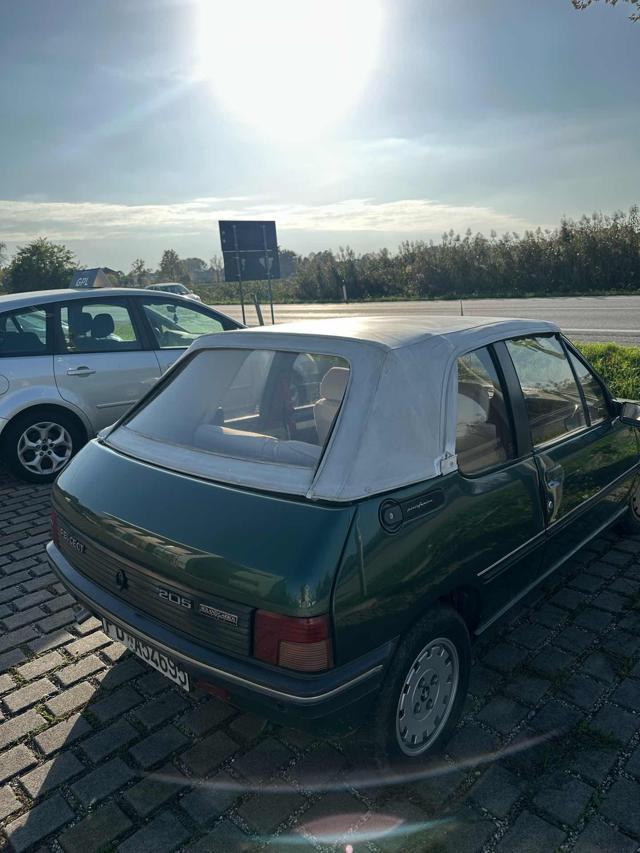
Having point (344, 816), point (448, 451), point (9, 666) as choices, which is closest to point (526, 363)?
point (448, 451)

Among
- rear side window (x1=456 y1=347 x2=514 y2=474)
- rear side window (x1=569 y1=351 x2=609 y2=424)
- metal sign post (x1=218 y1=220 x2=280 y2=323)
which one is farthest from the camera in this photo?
metal sign post (x1=218 y1=220 x2=280 y2=323)

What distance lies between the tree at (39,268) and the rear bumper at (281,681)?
36.5m

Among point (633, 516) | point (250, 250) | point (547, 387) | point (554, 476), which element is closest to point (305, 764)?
point (554, 476)

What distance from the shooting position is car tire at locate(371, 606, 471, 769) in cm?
233

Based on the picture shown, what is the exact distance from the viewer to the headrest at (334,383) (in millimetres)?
2623

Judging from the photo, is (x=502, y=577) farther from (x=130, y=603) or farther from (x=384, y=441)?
(x=130, y=603)

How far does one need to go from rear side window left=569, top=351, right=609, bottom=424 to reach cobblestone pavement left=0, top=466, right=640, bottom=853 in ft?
3.81

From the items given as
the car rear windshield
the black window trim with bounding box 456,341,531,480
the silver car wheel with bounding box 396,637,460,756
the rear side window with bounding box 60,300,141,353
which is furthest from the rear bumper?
the rear side window with bounding box 60,300,141,353

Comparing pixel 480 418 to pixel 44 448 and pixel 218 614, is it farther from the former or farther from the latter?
pixel 44 448

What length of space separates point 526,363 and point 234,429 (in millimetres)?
1527

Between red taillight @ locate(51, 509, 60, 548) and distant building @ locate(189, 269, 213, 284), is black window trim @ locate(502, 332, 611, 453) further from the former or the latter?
distant building @ locate(189, 269, 213, 284)

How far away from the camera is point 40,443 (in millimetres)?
6207

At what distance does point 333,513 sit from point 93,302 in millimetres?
5092

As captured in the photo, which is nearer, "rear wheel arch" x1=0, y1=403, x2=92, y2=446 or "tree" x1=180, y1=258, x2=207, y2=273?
"rear wheel arch" x1=0, y1=403, x2=92, y2=446
